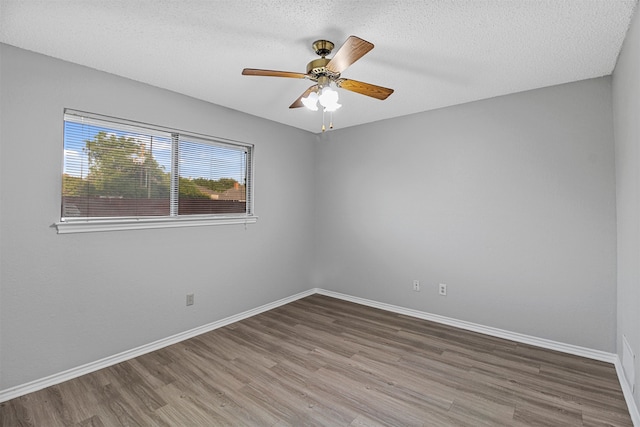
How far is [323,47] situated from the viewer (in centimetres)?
203

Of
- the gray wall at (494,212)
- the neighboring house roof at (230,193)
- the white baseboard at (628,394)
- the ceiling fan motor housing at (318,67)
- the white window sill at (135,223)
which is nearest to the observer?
the white baseboard at (628,394)

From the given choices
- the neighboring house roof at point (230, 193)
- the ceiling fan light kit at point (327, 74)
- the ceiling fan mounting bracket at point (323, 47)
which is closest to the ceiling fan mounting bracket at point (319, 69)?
the ceiling fan light kit at point (327, 74)

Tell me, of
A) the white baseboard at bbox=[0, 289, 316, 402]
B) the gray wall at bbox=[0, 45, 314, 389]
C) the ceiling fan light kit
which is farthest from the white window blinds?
the ceiling fan light kit

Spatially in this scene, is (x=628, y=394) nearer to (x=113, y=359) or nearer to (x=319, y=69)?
(x=319, y=69)

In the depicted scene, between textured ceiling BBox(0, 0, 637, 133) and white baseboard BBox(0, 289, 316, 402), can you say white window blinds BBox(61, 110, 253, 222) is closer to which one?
textured ceiling BBox(0, 0, 637, 133)

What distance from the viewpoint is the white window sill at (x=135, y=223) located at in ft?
7.61

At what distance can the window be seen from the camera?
2.39 metres

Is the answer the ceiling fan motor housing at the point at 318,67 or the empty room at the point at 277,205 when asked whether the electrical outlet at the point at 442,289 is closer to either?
the empty room at the point at 277,205

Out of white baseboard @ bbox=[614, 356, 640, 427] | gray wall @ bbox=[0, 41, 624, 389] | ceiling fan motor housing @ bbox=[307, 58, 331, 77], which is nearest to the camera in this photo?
white baseboard @ bbox=[614, 356, 640, 427]

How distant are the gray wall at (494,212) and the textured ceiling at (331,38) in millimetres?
430

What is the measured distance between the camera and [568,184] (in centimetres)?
271

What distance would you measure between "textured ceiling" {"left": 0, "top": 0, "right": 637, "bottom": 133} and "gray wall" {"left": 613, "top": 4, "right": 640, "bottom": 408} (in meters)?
0.17

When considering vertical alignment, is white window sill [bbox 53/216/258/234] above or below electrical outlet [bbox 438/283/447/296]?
above

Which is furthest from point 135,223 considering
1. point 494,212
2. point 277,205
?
point 494,212
